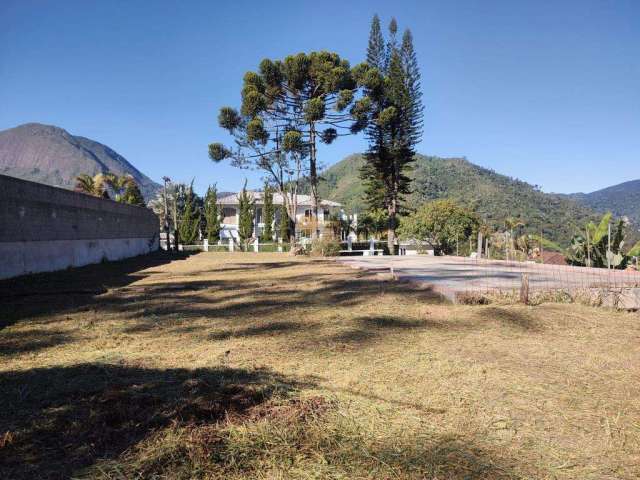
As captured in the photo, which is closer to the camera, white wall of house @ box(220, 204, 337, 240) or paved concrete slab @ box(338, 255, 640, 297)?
paved concrete slab @ box(338, 255, 640, 297)

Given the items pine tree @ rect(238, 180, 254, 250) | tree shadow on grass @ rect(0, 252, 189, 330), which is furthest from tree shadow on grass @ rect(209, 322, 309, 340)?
pine tree @ rect(238, 180, 254, 250)

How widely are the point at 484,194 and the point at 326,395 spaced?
8754 cm

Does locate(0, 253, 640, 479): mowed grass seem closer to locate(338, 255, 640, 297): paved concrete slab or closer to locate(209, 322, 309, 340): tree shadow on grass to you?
locate(209, 322, 309, 340): tree shadow on grass

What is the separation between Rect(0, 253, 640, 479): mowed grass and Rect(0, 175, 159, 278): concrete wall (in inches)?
285

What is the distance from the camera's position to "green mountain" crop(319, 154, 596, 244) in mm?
64312

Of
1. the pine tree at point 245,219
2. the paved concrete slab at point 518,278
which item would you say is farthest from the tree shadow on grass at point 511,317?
the pine tree at point 245,219

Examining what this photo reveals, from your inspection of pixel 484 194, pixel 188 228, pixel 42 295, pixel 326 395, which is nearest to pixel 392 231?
pixel 188 228

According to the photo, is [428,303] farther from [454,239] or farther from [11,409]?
[454,239]

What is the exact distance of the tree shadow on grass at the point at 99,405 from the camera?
6.34 ft

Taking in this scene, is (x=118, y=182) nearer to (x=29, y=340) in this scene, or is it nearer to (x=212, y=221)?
(x=212, y=221)

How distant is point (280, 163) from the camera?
29734 mm

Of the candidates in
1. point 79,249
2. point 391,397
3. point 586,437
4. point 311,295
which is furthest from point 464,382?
point 79,249

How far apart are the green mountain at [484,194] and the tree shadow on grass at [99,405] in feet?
165

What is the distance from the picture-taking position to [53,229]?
44.7 ft
